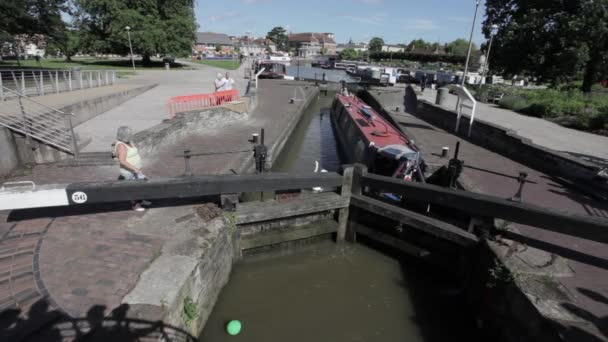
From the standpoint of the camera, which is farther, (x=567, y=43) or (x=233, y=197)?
(x=567, y=43)

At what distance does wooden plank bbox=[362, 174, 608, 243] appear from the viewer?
4.75 meters

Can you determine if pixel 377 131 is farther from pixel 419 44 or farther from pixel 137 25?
pixel 419 44

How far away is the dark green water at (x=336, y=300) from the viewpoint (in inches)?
202

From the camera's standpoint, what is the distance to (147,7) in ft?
127

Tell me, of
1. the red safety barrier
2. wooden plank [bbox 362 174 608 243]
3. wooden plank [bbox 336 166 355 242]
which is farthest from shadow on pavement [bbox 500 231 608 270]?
the red safety barrier

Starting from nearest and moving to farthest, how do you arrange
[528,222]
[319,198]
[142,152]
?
[528,222] < [319,198] < [142,152]

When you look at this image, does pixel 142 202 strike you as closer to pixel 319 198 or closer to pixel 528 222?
pixel 319 198

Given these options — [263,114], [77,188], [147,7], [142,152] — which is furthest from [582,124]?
[147,7]

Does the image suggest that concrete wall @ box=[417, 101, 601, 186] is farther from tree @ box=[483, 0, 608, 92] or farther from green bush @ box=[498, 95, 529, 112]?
tree @ box=[483, 0, 608, 92]

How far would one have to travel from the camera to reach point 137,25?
120ft

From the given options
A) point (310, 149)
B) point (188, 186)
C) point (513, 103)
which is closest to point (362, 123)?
point (310, 149)

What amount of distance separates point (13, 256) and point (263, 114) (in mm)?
13180

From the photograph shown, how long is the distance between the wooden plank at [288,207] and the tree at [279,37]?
167 m

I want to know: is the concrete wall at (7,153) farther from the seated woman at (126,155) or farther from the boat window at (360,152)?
the boat window at (360,152)
